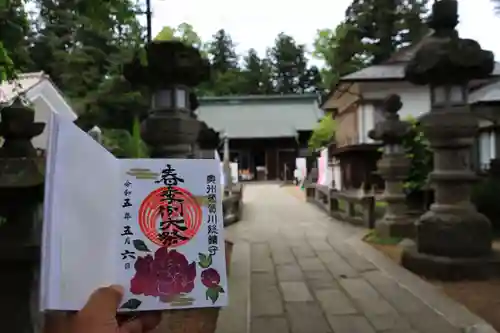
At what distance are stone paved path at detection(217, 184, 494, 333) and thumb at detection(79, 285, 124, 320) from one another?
293cm

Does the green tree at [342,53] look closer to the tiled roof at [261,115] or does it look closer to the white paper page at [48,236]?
the tiled roof at [261,115]

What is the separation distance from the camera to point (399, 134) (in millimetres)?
8891

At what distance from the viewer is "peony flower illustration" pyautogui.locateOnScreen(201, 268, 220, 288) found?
1.51 m

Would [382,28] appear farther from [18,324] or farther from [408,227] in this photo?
[18,324]

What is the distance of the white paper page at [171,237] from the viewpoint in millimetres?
1467

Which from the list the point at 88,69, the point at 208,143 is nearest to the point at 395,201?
the point at 208,143

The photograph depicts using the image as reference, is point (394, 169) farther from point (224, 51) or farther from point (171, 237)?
point (224, 51)

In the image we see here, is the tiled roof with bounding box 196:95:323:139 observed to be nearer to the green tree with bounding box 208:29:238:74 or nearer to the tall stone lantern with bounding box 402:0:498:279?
the green tree with bounding box 208:29:238:74

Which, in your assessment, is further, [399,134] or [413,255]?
[399,134]

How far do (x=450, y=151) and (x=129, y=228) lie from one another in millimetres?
5315

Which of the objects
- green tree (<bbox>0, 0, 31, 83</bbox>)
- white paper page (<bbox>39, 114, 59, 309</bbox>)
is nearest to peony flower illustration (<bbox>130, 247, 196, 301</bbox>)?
white paper page (<bbox>39, 114, 59, 309</bbox>)

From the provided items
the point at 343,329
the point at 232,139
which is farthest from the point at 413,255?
the point at 232,139

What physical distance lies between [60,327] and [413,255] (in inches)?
213

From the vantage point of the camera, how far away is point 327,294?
5363mm
